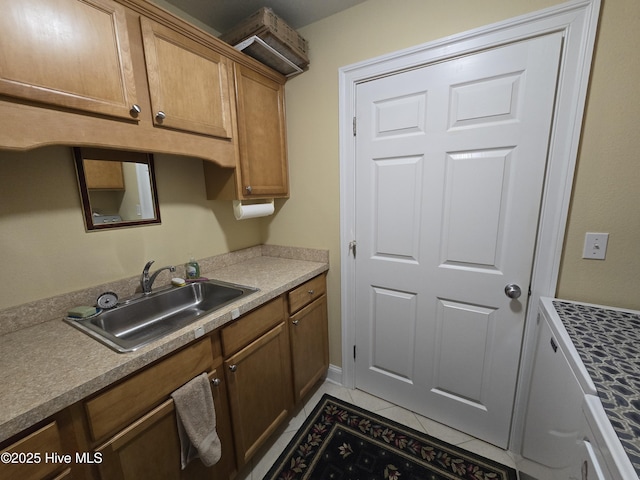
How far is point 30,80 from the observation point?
2.60 ft

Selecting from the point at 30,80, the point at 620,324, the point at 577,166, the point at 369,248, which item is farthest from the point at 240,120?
the point at 620,324

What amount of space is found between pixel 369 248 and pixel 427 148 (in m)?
0.64

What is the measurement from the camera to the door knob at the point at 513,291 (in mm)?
1279

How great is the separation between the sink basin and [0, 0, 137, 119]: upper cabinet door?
31.8 inches

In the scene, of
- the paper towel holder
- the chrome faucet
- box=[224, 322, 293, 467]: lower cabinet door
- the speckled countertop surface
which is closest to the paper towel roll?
the paper towel holder

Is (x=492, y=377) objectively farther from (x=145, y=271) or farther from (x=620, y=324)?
(x=145, y=271)

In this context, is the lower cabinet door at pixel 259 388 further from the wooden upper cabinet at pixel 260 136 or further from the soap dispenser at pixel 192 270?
the wooden upper cabinet at pixel 260 136

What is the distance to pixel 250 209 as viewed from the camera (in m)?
1.62

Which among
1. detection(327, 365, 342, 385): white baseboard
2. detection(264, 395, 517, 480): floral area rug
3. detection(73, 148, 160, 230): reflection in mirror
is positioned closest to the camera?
detection(73, 148, 160, 230): reflection in mirror

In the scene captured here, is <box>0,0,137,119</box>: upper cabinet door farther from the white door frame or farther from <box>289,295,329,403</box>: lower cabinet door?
<box>289,295,329,403</box>: lower cabinet door

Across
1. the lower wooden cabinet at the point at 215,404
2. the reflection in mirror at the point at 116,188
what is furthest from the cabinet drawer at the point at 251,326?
the reflection in mirror at the point at 116,188

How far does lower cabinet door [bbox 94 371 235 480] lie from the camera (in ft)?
2.63

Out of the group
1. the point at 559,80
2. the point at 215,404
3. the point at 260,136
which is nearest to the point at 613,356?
the point at 559,80

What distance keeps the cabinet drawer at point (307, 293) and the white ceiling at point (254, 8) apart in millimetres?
1560
